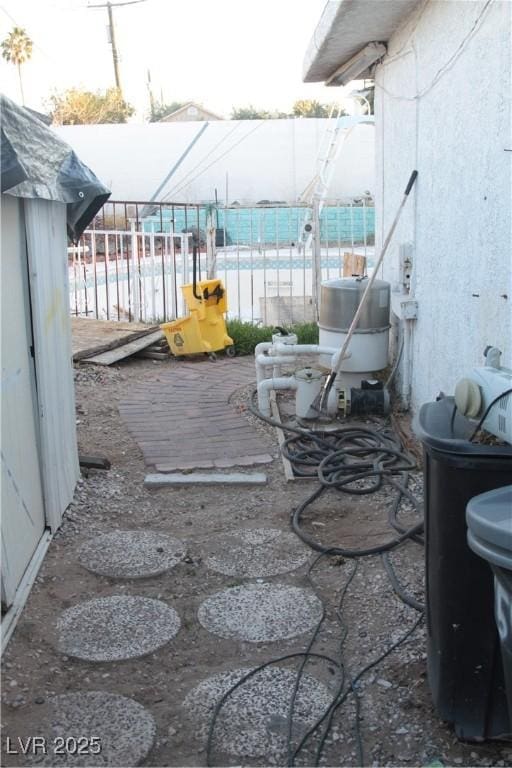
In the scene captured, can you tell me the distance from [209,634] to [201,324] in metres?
5.81

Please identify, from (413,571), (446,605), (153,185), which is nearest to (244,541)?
(413,571)

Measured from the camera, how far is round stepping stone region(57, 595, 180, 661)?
3.13m

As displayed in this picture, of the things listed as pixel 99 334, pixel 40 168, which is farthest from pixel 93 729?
pixel 99 334

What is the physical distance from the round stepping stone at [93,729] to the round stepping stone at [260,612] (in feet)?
2.10

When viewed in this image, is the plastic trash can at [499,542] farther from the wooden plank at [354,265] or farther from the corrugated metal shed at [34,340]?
the wooden plank at [354,265]

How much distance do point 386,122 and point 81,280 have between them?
6.09 meters

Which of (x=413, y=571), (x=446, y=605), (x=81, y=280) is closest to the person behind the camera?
(x=446, y=605)

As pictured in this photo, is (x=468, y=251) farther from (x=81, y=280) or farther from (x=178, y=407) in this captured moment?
(x=81, y=280)

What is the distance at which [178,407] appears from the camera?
6961 mm

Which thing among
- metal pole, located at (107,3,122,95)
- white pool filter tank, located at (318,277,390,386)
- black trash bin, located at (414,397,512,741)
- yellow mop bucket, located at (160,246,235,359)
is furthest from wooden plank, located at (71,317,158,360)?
metal pole, located at (107,3,122,95)

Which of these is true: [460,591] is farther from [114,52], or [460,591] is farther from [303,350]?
[114,52]

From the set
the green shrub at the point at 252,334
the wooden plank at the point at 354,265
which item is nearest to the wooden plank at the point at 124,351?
the green shrub at the point at 252,334

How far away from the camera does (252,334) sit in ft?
31.0

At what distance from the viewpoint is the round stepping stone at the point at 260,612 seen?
3.29 meters
